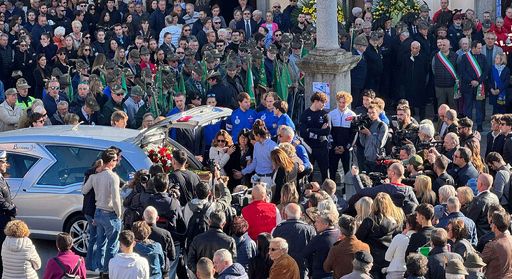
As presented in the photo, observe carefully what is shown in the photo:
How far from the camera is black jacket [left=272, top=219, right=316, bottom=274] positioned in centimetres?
1430

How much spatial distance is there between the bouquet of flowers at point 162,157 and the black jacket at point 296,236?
2927 millimetres

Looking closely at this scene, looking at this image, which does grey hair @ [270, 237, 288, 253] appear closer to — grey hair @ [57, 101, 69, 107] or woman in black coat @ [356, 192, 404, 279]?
woman in black coat @ [356, 192, 404, 279]

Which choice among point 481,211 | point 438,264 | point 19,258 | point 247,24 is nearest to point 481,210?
point 481,211

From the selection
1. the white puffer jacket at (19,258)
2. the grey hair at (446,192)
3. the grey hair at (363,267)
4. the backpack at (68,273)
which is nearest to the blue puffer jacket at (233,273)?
the grey hair at (363,267)

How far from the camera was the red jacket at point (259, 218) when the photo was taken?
49.2ft

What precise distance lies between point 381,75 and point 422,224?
995 cm

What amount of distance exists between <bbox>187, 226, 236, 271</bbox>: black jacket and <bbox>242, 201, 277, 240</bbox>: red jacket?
85 cm

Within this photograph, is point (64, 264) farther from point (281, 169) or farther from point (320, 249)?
point (281, 169)

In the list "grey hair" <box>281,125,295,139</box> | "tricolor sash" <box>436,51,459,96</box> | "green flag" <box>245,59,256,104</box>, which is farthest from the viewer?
"tricolor sash" <box>436,51,459,96</box>

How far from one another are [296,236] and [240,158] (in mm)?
3960

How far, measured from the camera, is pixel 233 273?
43.2 feet

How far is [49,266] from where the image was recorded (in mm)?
13734

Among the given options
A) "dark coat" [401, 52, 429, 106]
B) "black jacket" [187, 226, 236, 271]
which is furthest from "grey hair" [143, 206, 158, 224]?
"dark coat" [401, 52, 429, 106]

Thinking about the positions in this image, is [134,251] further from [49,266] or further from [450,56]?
[450,56]
